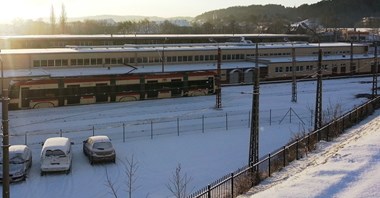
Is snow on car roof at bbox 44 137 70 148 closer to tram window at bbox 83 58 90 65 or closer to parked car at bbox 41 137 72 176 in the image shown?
parked car at bbox 41 137 72 176

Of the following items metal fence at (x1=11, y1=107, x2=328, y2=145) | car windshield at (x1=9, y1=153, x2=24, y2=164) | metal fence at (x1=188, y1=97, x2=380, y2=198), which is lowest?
metal fence at (x1=11, y1=107, x2=328, y2=145)

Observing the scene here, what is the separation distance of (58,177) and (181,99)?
71.2 ft

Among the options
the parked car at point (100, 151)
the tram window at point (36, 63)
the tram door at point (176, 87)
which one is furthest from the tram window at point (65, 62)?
the parked car at point (100, 151)

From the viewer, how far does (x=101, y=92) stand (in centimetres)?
3850

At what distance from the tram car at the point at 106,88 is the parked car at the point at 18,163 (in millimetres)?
14483

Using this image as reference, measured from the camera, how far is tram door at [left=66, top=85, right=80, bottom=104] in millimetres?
36844

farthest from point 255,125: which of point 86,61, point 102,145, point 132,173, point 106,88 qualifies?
point 86,61

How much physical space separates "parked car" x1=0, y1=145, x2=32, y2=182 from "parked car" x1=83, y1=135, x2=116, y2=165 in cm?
265

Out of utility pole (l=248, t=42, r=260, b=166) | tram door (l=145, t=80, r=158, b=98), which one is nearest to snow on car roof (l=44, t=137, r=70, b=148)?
utility pole (l=248, t=42, r=260, b=166)

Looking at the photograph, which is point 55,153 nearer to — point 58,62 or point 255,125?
point 255,125

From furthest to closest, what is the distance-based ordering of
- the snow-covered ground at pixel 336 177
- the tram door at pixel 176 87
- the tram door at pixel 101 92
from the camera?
the tram door at pixel 176 87
the tram door at pixel 101 92
the snow-covered ground at pixel 336 177

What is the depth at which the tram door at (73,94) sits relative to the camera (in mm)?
36844

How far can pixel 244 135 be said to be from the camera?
28953 millimetres

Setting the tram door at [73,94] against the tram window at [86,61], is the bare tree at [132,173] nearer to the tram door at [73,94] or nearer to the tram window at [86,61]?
the tram door at [73,94]
